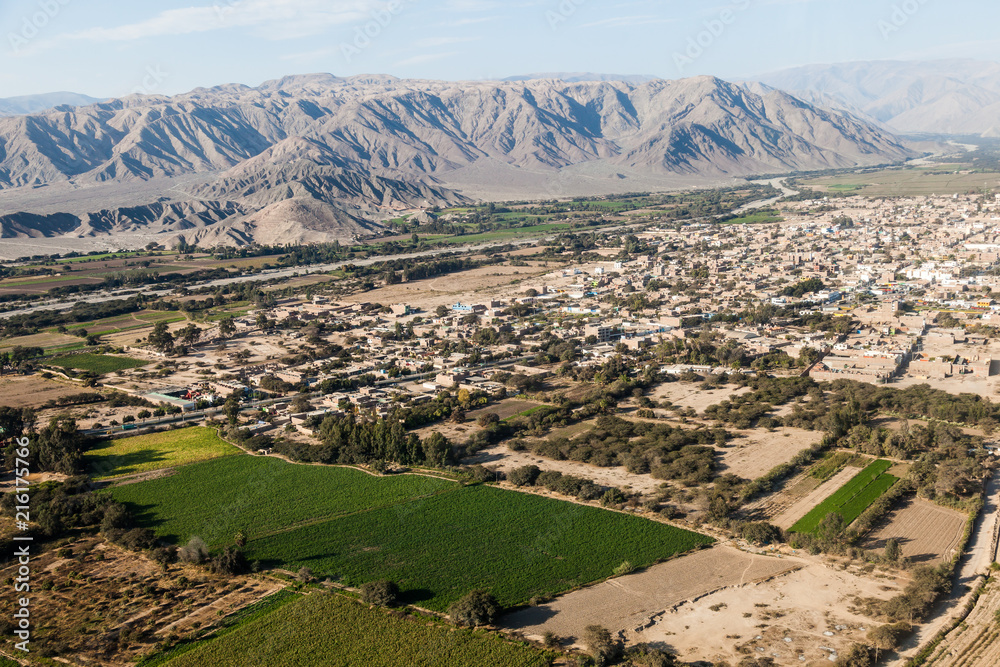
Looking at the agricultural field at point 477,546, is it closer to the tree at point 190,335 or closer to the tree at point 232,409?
the tree at point 232,409

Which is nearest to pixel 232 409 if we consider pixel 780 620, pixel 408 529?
pixel 408 529

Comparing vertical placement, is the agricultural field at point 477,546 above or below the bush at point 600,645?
above

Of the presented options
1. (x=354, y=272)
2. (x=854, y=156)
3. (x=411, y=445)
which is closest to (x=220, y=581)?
(x=411, y=445)

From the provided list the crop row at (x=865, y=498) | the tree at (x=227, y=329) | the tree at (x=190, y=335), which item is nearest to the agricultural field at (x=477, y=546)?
the crop row at (x=865, y=498)

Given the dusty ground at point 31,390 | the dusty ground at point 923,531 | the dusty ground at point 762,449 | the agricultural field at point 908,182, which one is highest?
the agricultural field at point 908,182

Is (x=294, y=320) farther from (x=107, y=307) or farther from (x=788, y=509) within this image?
(x=788, y=509)

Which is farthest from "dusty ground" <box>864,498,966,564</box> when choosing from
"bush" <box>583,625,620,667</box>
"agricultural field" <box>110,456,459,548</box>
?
"agricultural field" <box>110,456,459,548</box>
